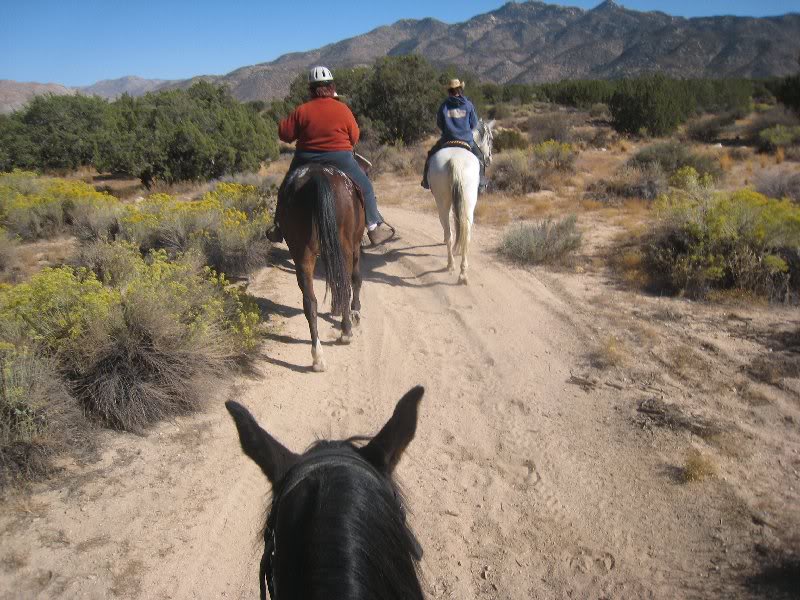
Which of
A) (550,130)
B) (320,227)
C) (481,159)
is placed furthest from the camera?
(550,130)

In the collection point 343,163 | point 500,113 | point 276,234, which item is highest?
point 500,113

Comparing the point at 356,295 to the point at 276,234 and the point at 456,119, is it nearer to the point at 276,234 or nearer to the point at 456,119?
the point at 276,234

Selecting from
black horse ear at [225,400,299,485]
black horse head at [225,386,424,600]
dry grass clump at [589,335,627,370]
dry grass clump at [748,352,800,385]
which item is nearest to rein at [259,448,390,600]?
black horse head at [225,386,424,600]

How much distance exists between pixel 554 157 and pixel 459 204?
8255 millimetres

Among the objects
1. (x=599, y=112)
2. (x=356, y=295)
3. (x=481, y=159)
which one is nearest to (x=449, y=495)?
(x=356, y=295)

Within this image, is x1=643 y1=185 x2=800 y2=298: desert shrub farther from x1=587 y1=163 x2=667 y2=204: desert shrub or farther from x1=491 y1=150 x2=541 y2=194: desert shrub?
x1=491 y1=150 x2=541 y2=194: desert shrub

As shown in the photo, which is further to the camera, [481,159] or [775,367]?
[481,159]

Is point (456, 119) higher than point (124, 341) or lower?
higher

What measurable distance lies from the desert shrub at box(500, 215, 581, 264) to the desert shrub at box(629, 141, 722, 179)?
5.73 m

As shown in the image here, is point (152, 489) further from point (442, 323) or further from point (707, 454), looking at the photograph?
point (707, 454)

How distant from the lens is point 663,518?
3182mm

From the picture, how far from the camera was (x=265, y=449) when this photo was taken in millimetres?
1644

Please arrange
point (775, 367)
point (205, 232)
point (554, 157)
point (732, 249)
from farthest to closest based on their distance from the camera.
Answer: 1. point (554, 157)
2. point (205, 232)
3. point (732, 249)
4. point (775, 367)

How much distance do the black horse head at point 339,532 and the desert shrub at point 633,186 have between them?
1062 centimetres
